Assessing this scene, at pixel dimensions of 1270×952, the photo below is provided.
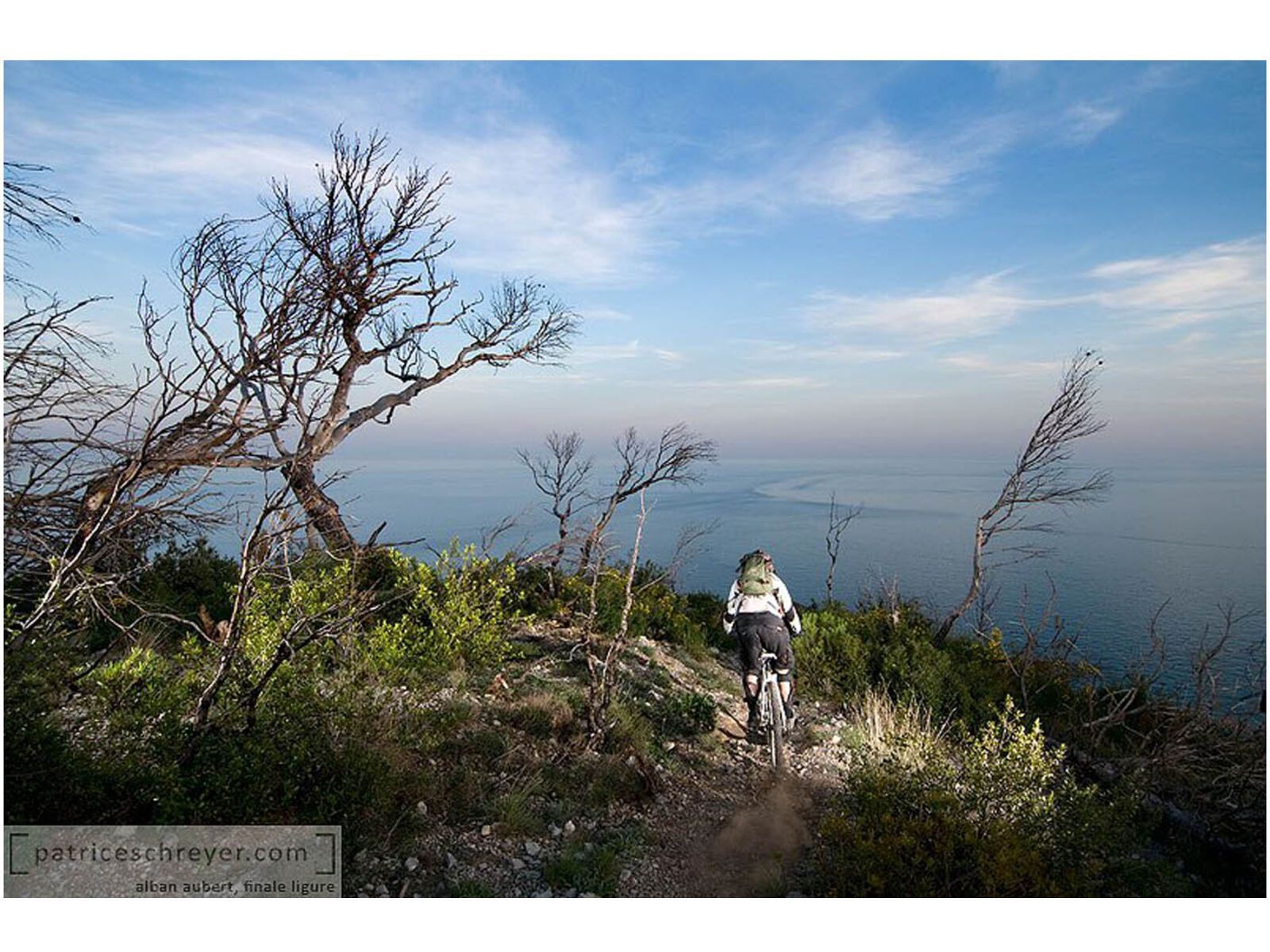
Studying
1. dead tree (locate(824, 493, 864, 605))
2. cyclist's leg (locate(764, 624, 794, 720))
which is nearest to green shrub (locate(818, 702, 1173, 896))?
cyclist's leg (locate(764, 624, 794, 720))

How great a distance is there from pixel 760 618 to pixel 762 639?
116 mm

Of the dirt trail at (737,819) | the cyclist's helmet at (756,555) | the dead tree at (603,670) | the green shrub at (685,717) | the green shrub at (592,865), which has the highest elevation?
the cyclist's helmet at (756,555)

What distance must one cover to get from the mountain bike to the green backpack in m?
0.35

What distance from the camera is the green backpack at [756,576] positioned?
429cm

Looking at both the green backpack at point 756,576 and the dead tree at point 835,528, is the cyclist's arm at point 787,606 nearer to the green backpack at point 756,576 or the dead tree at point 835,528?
the green backpack at point 756,576

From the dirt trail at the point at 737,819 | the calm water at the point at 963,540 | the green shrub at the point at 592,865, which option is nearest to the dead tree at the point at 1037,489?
the calm water at the point at 963,540

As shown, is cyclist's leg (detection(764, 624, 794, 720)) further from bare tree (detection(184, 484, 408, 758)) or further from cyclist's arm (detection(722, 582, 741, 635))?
bare tree (detection(184, 484, 408, 758))

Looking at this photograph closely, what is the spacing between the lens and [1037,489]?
6.82m

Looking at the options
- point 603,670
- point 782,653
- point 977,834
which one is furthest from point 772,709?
point 977,834

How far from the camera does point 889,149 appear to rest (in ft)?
13.1

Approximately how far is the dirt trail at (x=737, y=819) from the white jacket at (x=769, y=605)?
745mm

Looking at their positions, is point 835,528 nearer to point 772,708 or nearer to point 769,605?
point 769,605

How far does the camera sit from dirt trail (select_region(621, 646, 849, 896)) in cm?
314

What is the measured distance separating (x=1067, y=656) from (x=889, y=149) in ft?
14.4
